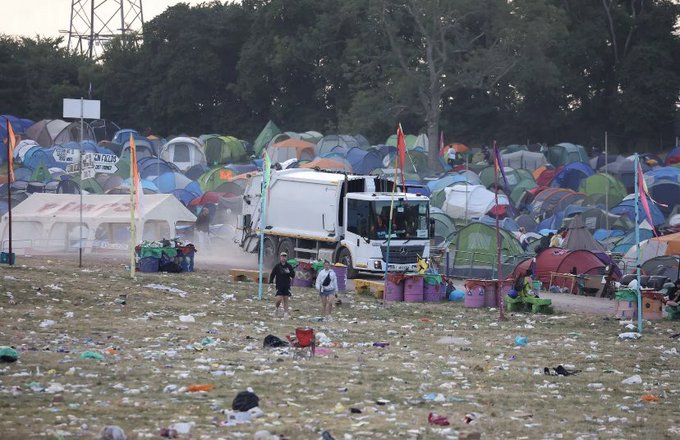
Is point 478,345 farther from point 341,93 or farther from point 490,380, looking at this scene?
point 341,93

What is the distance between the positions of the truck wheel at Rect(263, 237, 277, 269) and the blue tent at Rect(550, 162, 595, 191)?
78.2ft

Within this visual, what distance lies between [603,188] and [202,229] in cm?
1772

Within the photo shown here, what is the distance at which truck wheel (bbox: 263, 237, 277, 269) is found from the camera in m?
33.9

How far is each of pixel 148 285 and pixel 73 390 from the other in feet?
40.2

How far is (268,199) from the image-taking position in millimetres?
34656

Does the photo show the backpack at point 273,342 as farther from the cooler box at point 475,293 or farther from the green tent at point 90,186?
the green tent at point 90,186

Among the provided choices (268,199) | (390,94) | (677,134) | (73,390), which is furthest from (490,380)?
(677,134)

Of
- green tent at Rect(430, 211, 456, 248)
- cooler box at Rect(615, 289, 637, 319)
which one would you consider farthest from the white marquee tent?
cooler box at Rect(615, 289, 637, 319)

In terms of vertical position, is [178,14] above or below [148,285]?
above

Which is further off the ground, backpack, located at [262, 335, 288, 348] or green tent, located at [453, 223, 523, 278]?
green tent, located at [453, 223, 523, 278]

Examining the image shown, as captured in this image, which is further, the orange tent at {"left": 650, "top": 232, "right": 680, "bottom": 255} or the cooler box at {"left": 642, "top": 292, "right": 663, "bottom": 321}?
the orange tent at {"left": 650, "top": 232, "right": 680, "bottom": 255}

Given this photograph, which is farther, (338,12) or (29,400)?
(338,12)

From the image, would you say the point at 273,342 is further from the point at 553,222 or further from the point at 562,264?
the point at 553,222

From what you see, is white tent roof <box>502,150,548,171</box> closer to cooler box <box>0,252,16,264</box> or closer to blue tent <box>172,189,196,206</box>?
blue tent <box>172,189,196,206</box>
